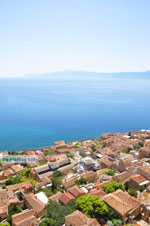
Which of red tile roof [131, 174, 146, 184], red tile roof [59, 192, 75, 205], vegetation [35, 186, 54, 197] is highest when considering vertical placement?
red tile roof [131, 174, 146, 184]

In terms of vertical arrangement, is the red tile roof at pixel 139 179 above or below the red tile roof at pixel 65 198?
above

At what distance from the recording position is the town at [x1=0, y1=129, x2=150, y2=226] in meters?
15.1

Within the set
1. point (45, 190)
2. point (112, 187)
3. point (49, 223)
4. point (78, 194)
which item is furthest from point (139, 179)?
Result: point (45, 190)

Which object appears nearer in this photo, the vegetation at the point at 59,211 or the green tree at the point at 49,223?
the green tree at the point at 49,223

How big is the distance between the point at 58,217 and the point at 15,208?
5734mm

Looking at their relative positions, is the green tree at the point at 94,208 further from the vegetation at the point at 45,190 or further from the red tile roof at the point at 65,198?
the vegetation at the point at 45,190

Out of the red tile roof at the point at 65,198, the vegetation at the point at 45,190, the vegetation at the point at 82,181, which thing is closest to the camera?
the red tile roof at the point at 65,198

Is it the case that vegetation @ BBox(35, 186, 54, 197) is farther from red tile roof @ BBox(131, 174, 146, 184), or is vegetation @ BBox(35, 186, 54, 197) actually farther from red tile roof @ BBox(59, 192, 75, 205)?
red tile roof @ BBox(131, 174, 146, 184)

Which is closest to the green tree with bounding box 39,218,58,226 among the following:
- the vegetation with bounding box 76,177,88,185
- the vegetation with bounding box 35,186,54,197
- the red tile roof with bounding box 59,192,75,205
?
the red tile roof with bounding box 59,192,75,205

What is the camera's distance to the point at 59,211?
53.2 feet

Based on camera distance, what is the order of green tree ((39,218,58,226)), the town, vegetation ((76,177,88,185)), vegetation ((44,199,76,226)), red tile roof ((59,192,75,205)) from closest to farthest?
green tree ((39,218,58,226)), the town, vegetation ((44,199,76,226)), red tile roof ((59,192,75,205)), vegetation ((76,177,88,185))

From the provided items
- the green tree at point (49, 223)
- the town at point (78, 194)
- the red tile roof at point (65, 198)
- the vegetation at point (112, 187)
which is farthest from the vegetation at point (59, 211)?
the vegetation at point (112, 187)

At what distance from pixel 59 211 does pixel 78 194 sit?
3.49 m

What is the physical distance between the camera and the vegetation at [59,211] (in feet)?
51.0
